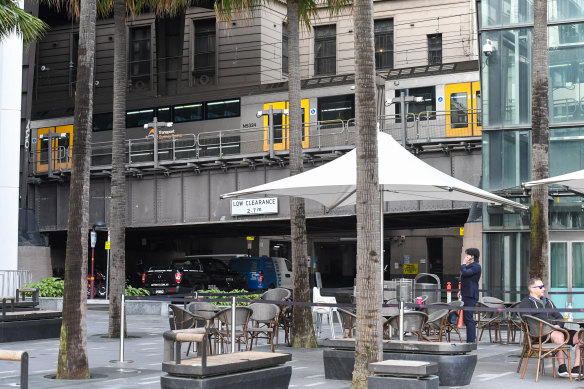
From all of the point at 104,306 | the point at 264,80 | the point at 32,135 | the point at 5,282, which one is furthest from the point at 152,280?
the point at 264,80

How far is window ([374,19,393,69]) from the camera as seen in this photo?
51.2 m

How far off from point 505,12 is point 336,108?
38.1 ft

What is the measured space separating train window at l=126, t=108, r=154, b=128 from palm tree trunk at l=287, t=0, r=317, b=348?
24223mm

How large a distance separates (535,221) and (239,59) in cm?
3423

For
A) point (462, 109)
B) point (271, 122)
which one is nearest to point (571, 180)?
point (462, 109)

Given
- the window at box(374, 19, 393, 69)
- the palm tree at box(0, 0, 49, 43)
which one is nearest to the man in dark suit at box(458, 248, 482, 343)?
the palm tree at box(0, 0, 49, 43)

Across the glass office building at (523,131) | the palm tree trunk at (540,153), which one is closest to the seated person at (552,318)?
the palm tree trunk at (540,153)

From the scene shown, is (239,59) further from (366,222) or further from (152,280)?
(366,222)

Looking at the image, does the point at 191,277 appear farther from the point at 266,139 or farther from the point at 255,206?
the point at 266,139

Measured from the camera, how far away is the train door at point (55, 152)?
36.8 m

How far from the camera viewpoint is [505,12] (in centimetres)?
2242

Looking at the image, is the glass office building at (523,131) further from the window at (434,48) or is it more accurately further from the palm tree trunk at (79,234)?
the window at (434,48)

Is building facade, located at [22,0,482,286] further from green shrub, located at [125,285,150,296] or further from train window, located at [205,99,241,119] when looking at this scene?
green shrub, located at [125,285,150,296]

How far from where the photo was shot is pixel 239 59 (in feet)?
161
